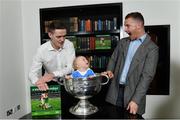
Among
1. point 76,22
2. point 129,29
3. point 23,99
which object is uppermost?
point 76,22

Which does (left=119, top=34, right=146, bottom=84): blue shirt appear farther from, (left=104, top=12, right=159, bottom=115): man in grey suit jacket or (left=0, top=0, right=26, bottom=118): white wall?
(left=0, top=0, right=26, bottom=118): white wall

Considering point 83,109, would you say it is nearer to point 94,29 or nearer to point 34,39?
point 94,29

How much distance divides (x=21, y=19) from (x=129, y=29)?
2425 millimetres

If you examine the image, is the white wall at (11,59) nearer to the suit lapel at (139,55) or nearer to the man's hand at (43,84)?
the man's hand at (43,84)

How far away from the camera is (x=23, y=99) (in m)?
3.81

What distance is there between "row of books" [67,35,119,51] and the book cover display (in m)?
2.27

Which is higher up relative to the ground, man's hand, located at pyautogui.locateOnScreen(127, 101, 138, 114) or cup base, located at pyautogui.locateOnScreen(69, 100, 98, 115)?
cup base, located at pyautogui.locateOnScreen(69, 100, 98, 115)

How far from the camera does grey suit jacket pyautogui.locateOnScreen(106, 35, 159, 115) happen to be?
1.73 m

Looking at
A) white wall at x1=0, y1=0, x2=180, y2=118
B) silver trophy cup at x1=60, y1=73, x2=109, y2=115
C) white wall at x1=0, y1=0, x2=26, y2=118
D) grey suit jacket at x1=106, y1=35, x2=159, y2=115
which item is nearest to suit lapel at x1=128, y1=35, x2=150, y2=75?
grey suit jacket at x1=106, y1=35, x2=159, y2=115

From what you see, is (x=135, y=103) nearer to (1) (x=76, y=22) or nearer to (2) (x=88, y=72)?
(2) (x=88, y=72)

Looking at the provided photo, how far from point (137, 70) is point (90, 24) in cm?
193

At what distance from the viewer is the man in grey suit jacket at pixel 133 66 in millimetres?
1733

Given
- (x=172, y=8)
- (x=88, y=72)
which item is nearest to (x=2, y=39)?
(x=88, y=72)

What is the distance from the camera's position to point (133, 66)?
6.08 feet
